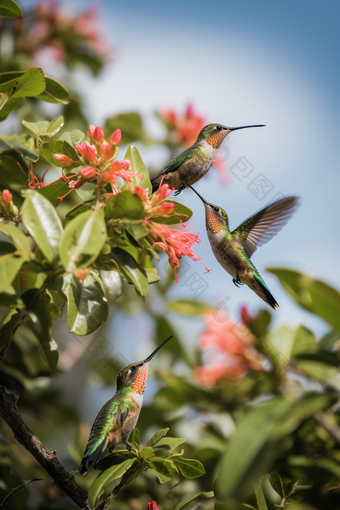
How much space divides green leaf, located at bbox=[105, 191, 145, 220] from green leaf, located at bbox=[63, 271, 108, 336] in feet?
0.70

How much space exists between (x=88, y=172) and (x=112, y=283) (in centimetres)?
35

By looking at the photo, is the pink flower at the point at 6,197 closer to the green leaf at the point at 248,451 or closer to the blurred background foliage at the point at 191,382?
the blurred background foliage at the point at 191,382

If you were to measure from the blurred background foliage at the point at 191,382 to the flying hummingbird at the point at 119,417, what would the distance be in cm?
34

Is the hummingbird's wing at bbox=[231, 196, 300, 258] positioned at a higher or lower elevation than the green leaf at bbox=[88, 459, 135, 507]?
higher

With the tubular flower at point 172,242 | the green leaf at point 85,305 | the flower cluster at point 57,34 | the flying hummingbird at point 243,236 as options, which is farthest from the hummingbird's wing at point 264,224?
the flower cluster at point 57,34

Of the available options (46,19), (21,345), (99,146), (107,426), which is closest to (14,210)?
(99,146)

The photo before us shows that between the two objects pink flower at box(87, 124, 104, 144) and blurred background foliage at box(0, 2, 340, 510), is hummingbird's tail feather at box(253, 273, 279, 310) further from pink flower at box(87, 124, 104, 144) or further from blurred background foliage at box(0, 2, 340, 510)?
pink flower at box(87, 124, 104, 144)

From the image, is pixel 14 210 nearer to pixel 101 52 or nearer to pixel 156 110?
pixel 156 110

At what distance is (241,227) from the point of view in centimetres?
232

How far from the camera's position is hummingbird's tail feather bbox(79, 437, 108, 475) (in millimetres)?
1310

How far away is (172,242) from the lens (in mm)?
1380

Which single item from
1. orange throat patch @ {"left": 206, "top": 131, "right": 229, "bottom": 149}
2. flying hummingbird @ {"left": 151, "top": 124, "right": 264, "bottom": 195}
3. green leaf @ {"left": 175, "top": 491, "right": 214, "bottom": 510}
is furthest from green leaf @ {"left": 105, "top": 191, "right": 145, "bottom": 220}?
orange throat patch @ {"left": 206, "top": 131, "right": 229, "bottom": 149}

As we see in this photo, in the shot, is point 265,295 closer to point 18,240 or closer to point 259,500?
point 259,500

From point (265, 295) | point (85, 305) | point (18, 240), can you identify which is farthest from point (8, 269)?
point (265, 295)
